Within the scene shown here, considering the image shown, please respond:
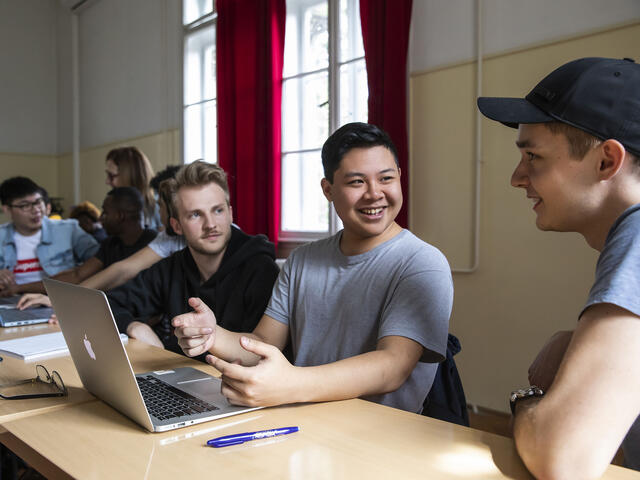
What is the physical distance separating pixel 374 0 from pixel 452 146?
1.05m

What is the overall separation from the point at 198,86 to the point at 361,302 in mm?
4348

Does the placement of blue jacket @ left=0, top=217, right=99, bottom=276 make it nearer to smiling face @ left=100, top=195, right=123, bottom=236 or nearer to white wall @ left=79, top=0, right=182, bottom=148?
smiling face @ left=100, top=195, right=123, bottom=236

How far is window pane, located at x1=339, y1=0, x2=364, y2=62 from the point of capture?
12.5 feet

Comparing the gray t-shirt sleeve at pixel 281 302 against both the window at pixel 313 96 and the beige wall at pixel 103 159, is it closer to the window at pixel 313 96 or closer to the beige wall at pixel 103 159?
the window at pixel 313 96

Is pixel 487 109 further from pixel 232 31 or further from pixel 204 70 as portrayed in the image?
pixel 204 70

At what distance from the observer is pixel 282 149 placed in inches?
172

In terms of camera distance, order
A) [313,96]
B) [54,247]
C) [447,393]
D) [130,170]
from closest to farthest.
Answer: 1. [447,393]
2. [54,247]
3. [130,170]
4. [313,96]

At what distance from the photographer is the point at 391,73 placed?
129 inches

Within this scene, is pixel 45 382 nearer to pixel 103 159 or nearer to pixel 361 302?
pixel 361 302

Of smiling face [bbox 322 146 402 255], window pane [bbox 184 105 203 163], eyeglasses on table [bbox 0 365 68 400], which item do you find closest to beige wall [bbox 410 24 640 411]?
smiling face [bbox 322 146 402 255]

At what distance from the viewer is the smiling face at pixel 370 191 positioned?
145 cm

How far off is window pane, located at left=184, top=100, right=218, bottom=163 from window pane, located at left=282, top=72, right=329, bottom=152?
40.7 inches

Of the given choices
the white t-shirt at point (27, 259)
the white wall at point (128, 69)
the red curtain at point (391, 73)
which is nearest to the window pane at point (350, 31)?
the red curtain at point (391, 73)

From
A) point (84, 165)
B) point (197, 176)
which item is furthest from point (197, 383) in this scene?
point (84, 165)
